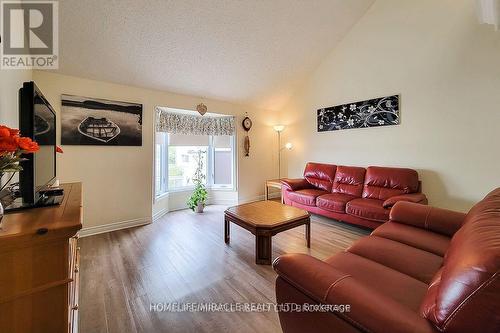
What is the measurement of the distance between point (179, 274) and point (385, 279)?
5.65 feet

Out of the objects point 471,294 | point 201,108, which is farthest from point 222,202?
point 471,294

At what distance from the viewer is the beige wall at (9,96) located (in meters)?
1.50

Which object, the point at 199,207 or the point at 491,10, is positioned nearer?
the point at 491,10

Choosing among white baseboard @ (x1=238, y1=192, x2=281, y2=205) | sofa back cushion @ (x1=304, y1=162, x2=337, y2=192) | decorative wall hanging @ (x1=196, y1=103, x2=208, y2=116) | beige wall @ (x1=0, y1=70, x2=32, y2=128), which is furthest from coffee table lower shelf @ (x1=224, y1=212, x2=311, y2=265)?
decorative wall hanging @ (x1=196, y1=103, x2=208, y2=116)

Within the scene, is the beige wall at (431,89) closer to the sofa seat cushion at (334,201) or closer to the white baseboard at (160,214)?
the sofa seat cushion at (334,201)

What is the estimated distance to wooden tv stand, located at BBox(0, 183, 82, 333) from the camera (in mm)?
809

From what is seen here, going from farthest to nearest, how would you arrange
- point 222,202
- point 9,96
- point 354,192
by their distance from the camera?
point 222,202 → point 354,192 → point 9,96

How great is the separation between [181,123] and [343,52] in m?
3.31

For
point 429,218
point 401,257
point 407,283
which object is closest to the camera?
point 407,283

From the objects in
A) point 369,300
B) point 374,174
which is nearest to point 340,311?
point 369,300

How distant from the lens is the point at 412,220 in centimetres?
191

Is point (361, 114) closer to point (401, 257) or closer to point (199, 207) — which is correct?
point (401, 257)
